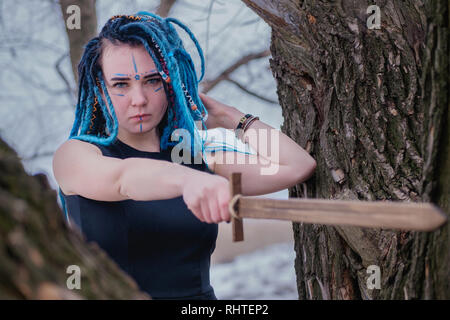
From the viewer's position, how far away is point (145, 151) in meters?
1.55

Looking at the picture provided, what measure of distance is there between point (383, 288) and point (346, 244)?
196 millimetres

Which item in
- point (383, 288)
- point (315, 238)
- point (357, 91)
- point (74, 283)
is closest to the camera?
point (74, 283)

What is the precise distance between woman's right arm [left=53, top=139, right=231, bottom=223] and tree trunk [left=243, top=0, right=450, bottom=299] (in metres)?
0.47

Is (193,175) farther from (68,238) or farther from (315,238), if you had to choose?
(315,238)

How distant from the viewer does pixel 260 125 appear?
1583 mm

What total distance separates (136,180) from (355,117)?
612mm

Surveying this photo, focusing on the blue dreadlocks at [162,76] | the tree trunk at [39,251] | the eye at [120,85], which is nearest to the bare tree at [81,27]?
the blue dreadlocks at [162,76]

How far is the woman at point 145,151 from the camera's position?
1.41m

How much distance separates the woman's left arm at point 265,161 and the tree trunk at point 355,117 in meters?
0.06

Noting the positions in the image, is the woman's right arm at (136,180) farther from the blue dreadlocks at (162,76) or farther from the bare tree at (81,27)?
the bare tree at (81,27)

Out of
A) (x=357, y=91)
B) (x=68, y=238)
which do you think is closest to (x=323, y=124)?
(x=357, y=91)

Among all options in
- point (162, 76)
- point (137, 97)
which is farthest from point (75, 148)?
point (162, 76)

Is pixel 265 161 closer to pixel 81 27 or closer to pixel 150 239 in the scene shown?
pixel 150 239
